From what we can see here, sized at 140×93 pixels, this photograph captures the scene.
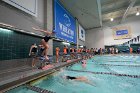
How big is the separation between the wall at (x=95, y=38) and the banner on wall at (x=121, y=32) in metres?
2.13

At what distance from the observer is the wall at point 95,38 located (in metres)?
18.4

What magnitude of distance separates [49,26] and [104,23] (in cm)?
1432

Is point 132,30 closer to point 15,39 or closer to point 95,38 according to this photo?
point 95,38

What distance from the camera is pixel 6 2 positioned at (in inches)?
149

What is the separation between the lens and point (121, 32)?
17.3 meters

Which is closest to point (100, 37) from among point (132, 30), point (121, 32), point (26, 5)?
point (121, 32)

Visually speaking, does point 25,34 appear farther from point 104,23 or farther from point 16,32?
point 104,23

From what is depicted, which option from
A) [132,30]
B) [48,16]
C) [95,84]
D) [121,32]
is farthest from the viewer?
[121,32]

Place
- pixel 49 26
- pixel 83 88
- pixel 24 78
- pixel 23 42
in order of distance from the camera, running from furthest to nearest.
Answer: pixel 49 26 → pixel 23 42 → pixel 24 78 → pixel 83 88

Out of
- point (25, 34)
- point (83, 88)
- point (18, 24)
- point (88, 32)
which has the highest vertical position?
point (88, 32)

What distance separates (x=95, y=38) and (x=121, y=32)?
4288 millimetres

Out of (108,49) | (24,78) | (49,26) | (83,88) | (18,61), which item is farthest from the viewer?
(108,49)

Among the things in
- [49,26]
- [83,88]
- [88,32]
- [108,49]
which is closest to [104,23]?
[88,32]

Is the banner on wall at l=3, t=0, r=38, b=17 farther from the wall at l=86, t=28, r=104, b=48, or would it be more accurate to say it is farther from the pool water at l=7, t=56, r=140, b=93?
the wall at l=86, t=28, r=104, b=48
